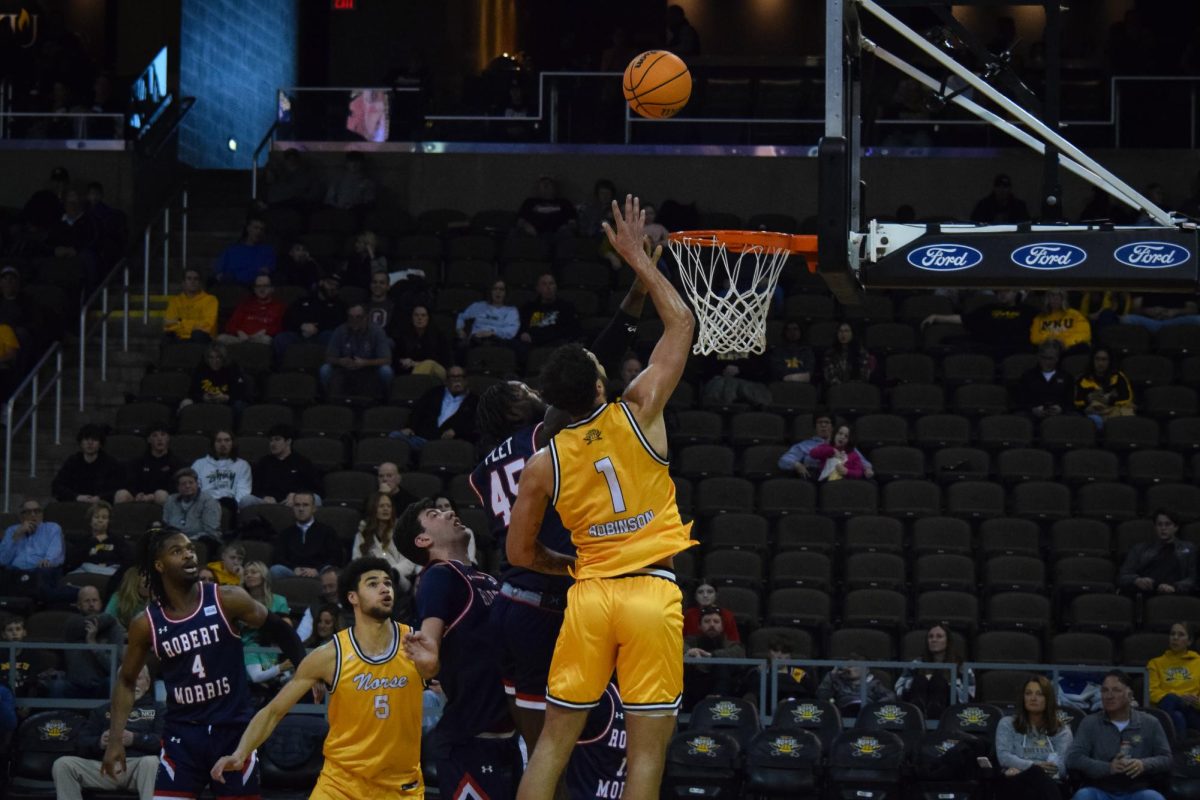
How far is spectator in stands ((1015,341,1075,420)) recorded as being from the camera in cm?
1518

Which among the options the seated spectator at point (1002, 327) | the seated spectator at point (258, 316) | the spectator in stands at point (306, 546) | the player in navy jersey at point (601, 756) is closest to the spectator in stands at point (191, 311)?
the seated spectator at point (258, 316)

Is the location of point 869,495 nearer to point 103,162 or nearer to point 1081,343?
point 1081,343

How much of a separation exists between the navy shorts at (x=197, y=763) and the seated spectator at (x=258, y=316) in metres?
9.10

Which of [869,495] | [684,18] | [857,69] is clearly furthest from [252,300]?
[857,69]

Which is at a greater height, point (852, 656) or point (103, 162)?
point (103, 162)

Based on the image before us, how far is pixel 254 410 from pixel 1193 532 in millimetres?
8195

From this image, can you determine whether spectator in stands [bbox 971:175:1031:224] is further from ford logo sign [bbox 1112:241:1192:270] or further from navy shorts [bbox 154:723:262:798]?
navy shorts [bbox 154:723:262:798]

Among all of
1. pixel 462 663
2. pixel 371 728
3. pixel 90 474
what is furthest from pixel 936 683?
pixel 90 474

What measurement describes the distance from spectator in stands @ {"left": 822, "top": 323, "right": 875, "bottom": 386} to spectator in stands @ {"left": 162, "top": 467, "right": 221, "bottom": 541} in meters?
5.71

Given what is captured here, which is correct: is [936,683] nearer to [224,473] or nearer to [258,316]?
[224,473]

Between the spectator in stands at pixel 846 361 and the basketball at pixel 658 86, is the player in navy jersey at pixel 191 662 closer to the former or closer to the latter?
the basketball at pixel 658 86

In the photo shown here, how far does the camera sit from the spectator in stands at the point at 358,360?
1553 centimetres

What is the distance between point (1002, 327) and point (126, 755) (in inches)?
361

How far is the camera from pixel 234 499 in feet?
46.7
